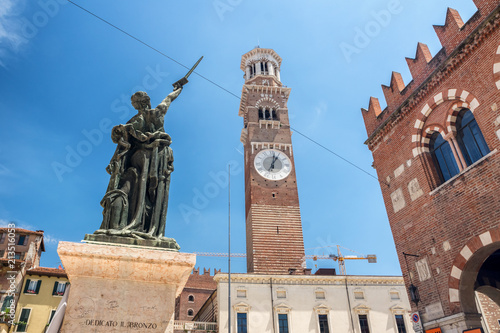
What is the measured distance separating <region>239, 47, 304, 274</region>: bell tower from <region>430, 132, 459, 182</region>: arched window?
2475cm

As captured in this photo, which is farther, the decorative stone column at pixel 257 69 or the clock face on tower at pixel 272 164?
the decorative stone column at pixel 257 69

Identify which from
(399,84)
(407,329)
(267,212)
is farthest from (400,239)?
(267,212)

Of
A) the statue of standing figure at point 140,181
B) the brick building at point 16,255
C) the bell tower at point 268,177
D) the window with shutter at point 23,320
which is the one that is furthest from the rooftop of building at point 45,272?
the statue of standing figure at point 140,181

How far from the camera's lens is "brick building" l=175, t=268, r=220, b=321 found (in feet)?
172

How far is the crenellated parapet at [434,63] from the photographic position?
11750 millimetres

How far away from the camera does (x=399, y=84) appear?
52.2ft

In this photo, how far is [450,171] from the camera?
1280 centimetres

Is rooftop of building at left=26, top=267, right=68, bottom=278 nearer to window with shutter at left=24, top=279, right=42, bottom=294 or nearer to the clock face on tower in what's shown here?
window with shutter at left=24, top=279, right=42, bottom=294

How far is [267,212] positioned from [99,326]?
127ft

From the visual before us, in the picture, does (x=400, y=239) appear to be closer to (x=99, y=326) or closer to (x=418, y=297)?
(x=418, y=297)

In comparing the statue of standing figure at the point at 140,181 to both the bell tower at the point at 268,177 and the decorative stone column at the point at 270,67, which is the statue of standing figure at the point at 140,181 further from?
the decorative stone column at the point at 270,67

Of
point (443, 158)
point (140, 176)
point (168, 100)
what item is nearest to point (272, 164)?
point (443, 158)

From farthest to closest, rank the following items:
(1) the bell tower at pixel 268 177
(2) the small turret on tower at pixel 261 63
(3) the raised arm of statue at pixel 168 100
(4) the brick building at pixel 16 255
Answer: (2) the small turret on tower at pixel 261 63
(1) the bell tower at pixel 268 177
(4) the brick building at pixel 16 255
(3) the raised arm of statue at pixel 168 100

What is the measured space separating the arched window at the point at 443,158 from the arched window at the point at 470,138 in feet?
1.70
